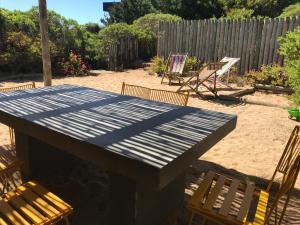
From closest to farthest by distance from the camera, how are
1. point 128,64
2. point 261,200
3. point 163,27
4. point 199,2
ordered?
point 261,200
point 163,27
point 128,64
point 199,2

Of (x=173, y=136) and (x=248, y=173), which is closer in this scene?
(x=173, y=136)

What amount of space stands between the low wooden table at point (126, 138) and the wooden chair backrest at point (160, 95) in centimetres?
74

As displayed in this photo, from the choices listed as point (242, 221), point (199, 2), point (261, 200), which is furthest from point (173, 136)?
point (199, 2)

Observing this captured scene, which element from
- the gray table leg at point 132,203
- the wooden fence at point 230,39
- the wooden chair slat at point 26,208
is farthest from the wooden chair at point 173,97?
the wooden fence at point 230,39

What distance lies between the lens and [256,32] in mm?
9984

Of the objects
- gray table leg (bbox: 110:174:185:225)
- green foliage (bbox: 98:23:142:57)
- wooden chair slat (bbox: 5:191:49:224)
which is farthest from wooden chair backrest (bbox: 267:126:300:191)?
green foliage (bbox: 98:23:142:57)

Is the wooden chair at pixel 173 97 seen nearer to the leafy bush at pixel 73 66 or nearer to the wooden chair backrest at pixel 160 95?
the wooden chair backrest at pixel 160 95

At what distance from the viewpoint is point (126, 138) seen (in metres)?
1.97

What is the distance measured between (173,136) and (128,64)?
12320 mm

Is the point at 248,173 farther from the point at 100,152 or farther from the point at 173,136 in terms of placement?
the point at 100,152

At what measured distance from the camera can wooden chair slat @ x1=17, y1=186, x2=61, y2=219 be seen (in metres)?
Result: 2.01

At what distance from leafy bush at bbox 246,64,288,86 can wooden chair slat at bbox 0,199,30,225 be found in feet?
26.2

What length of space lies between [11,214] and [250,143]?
355 centimetres

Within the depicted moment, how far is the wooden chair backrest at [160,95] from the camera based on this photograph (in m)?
3.78
